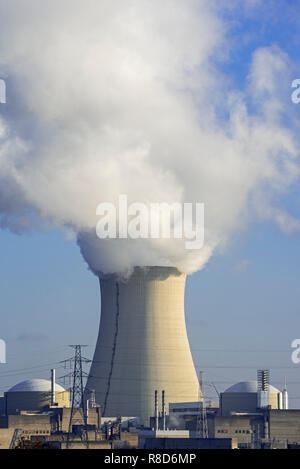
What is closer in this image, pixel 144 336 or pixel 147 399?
pixel 144 336

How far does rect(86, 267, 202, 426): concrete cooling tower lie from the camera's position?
34.2 metres

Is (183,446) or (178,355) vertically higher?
(178,355)

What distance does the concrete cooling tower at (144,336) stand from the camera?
112 ft

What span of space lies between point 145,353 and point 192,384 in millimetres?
2694

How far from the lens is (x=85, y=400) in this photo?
37.8m

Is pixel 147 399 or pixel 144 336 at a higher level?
pixel 144 336

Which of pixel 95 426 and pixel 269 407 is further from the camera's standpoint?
pixel 269 407

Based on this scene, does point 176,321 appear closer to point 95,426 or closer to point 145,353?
point 145,353

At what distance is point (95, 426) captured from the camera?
122 feet

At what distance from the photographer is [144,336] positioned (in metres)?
34.4
